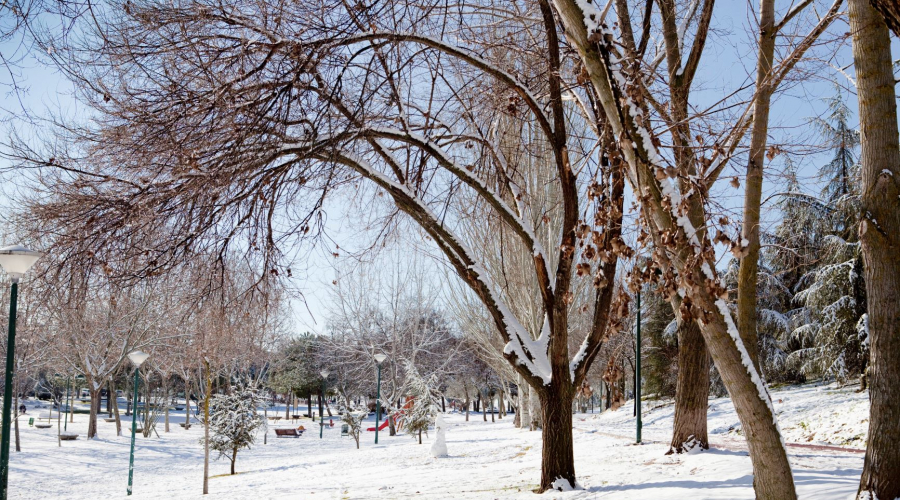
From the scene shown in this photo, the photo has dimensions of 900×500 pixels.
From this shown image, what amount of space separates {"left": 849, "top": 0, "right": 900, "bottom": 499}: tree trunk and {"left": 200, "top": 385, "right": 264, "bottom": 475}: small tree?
1518 cm

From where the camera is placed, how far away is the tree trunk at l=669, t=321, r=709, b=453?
9914 millimetres

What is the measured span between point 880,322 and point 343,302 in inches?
1057

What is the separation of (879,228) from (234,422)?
16.0 metres

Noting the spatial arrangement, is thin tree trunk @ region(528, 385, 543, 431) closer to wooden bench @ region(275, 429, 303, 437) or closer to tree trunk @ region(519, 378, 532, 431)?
tree trunk @ region(519, 378, 532, 431)

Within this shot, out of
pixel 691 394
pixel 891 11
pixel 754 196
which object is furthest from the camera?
pixel 691 394

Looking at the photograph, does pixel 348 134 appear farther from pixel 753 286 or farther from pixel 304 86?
pixel 753 286

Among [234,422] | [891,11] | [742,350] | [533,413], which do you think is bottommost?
[533,413]

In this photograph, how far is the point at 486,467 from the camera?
39.0 ft

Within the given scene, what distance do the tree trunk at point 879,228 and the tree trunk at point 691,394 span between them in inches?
169

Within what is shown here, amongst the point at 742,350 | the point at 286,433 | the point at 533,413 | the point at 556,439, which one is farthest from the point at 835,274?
the point at 286,433

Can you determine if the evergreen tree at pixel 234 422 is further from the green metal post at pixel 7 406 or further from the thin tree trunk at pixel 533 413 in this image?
the green metal post at pixel 7 406

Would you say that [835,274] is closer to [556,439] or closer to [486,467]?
[486,467]

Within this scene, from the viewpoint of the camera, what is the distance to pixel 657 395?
91.2 ft

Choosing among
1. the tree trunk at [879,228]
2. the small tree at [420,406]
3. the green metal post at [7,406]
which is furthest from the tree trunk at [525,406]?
the tree trunk at [879,228]
